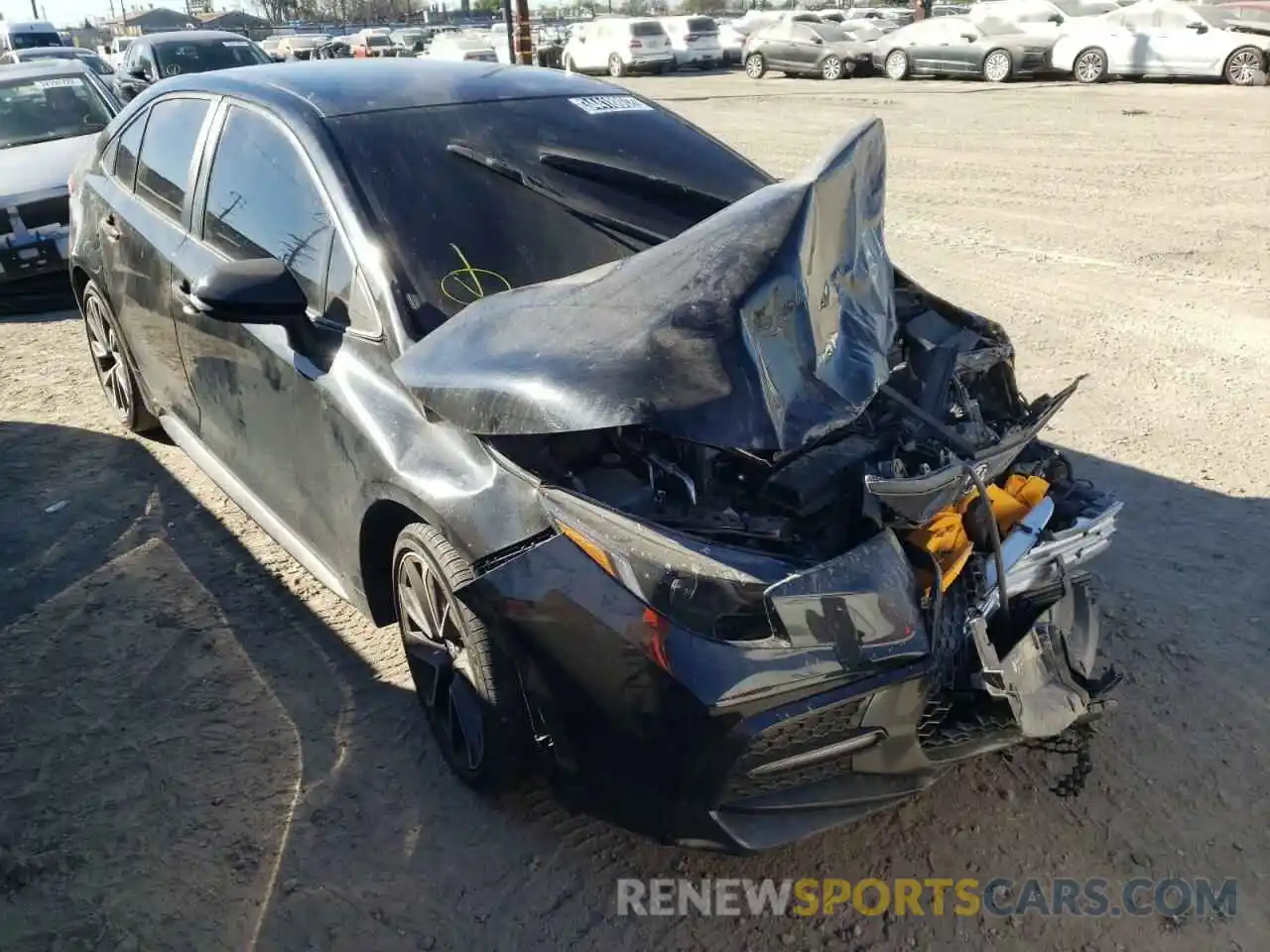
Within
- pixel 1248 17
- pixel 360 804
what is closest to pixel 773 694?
pixel 360 804

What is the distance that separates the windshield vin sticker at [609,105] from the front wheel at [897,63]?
66.2 feet

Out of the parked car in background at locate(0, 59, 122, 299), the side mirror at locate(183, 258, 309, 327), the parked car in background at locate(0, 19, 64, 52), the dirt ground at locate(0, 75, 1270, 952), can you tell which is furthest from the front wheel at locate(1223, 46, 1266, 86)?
the parked car in background at locate(0, 19, 64, 52)

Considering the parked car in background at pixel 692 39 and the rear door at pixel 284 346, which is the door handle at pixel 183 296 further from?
the parked car in background at pixel 692 39

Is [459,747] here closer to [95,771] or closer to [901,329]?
[95,771]

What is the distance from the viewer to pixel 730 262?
260 cm

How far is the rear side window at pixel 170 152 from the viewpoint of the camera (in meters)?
3.92

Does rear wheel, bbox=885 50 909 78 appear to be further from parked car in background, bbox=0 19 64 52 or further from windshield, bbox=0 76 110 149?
parked car in background, bbox=0 19 64 52

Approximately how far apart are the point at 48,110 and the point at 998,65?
1796cm

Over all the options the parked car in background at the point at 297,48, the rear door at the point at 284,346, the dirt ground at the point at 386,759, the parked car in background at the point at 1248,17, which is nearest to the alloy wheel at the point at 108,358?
the dirt ground at the point at 386,759

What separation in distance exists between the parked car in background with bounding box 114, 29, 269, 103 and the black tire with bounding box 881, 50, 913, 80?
13.9 meters

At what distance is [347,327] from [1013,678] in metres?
2.00

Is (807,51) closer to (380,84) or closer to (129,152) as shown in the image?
(129,152)

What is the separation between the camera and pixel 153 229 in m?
4.04

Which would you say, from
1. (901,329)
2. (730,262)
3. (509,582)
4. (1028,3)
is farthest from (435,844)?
(1028,3)
